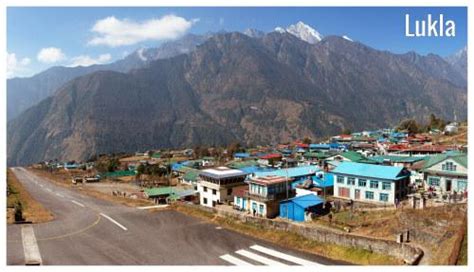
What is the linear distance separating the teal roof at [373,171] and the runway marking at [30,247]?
1551 cm

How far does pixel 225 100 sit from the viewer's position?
175m

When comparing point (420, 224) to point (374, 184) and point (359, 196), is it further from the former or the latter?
point (359, 196)

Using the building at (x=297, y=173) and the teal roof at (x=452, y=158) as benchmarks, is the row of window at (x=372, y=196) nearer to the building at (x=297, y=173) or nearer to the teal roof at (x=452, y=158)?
the teal roof at (x=452, y=158)

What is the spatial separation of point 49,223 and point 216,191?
9858 millimetres

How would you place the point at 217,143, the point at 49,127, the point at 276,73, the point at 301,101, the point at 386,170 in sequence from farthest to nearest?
the point at 276,73
the point at 301,101
the point at 49,127
the point at 217,143
the point at 386,170

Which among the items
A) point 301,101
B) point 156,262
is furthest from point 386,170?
point 301,101

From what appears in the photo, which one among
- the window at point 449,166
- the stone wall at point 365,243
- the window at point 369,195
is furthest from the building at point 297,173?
the stone wall at point 365,243

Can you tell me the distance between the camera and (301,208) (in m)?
18.3

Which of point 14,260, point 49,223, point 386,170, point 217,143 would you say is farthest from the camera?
point 217,143

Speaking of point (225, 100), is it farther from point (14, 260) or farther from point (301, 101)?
point (14, 260)

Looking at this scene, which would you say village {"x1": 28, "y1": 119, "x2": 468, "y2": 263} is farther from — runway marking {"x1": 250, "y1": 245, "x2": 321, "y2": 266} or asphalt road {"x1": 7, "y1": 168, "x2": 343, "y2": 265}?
runway marking {"x1": 250, "y1": 245, "x2": 321, "y2": 266}

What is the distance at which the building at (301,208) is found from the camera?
59.7ft

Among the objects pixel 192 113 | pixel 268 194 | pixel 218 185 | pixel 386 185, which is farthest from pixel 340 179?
pixel 192 113

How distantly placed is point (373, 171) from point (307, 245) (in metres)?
9.74
